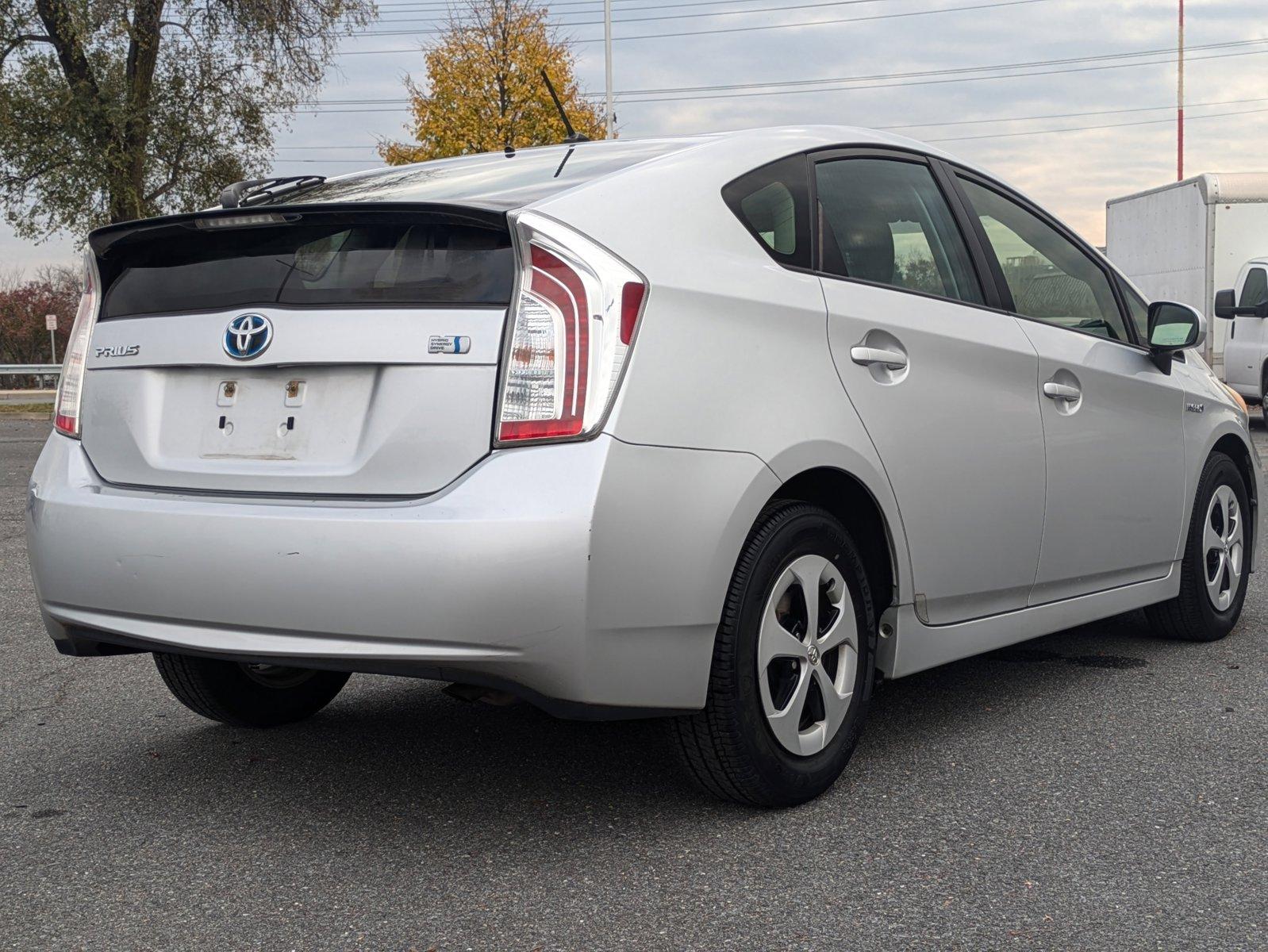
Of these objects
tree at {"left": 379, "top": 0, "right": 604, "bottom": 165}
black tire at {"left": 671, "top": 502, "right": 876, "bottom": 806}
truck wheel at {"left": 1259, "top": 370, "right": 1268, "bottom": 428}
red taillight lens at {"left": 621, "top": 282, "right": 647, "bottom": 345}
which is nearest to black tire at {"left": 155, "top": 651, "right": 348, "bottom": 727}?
black tire at {"left": 671, "top": 502, "right": 876, "bottom": 806}

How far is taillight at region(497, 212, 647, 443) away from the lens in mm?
2908

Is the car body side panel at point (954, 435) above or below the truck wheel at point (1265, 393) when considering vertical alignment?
above

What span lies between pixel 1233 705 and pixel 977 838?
5.38ft

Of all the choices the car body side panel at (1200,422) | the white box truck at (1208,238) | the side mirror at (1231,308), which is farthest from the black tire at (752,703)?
the white box truck at (1208,238)

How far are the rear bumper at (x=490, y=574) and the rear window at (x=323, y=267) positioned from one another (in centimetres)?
42

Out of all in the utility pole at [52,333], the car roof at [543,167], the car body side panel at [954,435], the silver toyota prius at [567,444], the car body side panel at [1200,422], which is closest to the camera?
the silver toyota prius at [567,444]

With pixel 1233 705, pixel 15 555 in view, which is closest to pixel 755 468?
pixel 1233 705

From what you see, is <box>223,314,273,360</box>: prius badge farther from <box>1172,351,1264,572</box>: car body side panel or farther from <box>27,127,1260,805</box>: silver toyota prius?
<box>1172,351,1264,572</box>: car body side panel

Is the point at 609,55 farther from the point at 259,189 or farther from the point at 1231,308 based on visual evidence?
the point at 259,189

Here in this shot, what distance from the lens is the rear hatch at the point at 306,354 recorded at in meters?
2.99

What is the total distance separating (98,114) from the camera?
76.3 ft

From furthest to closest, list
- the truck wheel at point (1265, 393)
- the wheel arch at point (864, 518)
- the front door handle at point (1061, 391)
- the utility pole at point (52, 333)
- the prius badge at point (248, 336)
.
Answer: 1. the utility pole at point (52, 333)
2. the truck wheel at point (1265, 393)
3. the front door handle at point (1061, 391)
4. the wheel arch at point (864, 518)
5. the prius badge at point (248, 336)

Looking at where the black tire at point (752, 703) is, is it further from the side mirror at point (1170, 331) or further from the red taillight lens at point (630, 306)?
the side mirror at point (1170, 331)

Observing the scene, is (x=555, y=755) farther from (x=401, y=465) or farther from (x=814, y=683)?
(x=401, y=465)
